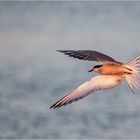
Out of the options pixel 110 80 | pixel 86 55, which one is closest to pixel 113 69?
pixel 110 80

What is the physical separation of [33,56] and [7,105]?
135cm

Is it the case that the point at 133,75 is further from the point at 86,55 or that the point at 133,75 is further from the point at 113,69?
the point at 86,55

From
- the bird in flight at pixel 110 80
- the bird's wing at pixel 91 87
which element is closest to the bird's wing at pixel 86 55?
the bird in flight at pixel 110 80

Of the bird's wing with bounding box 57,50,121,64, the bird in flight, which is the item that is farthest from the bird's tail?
the bird's wing with bounding box 57,50,121,64

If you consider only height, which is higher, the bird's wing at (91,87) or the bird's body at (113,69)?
the bird's body at (113,69)

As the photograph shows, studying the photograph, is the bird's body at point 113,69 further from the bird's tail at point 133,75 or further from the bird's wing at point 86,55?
the bird's wing at point 86,55

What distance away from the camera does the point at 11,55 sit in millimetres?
8188

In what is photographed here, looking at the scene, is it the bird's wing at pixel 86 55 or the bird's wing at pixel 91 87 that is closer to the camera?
the bird's wing at pixel 86 55

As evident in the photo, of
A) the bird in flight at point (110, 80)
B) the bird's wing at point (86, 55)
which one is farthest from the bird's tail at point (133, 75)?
the bird's wing at point (86, 55)

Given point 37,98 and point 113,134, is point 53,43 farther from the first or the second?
point 113,134

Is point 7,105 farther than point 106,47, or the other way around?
point 106,47

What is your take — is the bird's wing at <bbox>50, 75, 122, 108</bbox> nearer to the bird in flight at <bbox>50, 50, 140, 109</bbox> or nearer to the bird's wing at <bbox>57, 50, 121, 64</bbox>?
the bird in flight at <bbox>50, 50, 140, 109</bbox>

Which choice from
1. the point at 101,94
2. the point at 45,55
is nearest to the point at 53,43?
the point at 45,55

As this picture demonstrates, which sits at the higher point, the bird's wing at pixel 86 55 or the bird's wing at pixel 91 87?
the bird's wing at pixel 86 55
